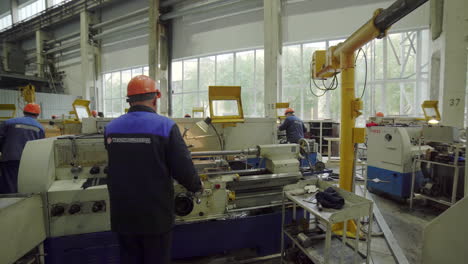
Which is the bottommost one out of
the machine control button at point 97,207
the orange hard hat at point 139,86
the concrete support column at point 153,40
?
the machine control button at point 97,207

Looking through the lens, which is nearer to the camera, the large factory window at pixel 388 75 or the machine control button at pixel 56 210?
the machine control button at pixel 56 210

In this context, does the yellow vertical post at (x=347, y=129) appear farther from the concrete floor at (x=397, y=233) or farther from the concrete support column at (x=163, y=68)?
the concrete support column at (x=163, y=68)

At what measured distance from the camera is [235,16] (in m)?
6.83

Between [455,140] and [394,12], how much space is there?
7.01ft

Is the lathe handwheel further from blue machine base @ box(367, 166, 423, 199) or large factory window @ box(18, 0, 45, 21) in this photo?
large factory window @ box(18, 0, 45, 21)

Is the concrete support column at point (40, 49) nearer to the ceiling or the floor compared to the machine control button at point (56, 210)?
nearer to the ceiling

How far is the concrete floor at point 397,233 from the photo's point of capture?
2.04 m

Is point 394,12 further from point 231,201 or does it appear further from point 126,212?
point 126,212

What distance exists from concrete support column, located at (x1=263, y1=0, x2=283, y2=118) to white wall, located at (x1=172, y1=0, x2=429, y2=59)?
2.63 feet

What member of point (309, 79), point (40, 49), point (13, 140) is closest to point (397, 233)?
point (13, 140)

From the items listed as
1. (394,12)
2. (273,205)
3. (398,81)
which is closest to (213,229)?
(273,205)

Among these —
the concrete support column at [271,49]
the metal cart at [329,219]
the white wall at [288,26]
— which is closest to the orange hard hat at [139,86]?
the metal cart at [329,219]

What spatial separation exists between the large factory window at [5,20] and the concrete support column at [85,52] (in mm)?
5918

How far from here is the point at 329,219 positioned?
4.50 ft
